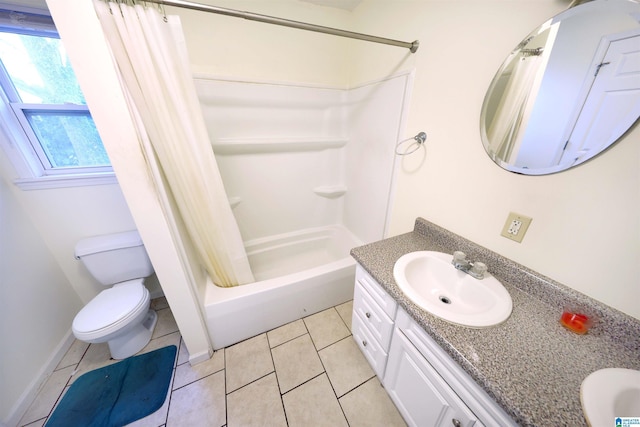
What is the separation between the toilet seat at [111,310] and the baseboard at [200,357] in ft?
1.43

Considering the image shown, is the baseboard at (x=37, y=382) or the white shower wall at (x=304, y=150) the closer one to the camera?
the baseboard at (x=37, y=382)

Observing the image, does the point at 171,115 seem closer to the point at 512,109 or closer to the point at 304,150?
the point at 304,150

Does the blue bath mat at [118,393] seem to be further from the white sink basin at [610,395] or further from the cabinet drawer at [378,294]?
the white sink basin at [610,395]

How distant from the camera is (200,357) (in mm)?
1325

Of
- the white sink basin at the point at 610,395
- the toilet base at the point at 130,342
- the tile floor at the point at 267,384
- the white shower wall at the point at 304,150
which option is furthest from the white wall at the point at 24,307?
the white sink basin at the point at 610,395

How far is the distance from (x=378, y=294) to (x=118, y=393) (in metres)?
1.62

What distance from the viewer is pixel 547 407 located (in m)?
0.50

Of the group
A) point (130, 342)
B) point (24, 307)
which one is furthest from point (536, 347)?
point (24, 307)

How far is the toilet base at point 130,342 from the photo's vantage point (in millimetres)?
1355

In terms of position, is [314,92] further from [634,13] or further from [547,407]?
[547,407]

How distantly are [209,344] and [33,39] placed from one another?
2095 millimetres

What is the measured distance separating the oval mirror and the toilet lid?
2174 millimetres

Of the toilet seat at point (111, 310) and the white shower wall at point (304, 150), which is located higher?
the white shower wall at point (304, 150)

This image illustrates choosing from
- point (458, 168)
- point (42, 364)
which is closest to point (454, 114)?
point (458, 168)
